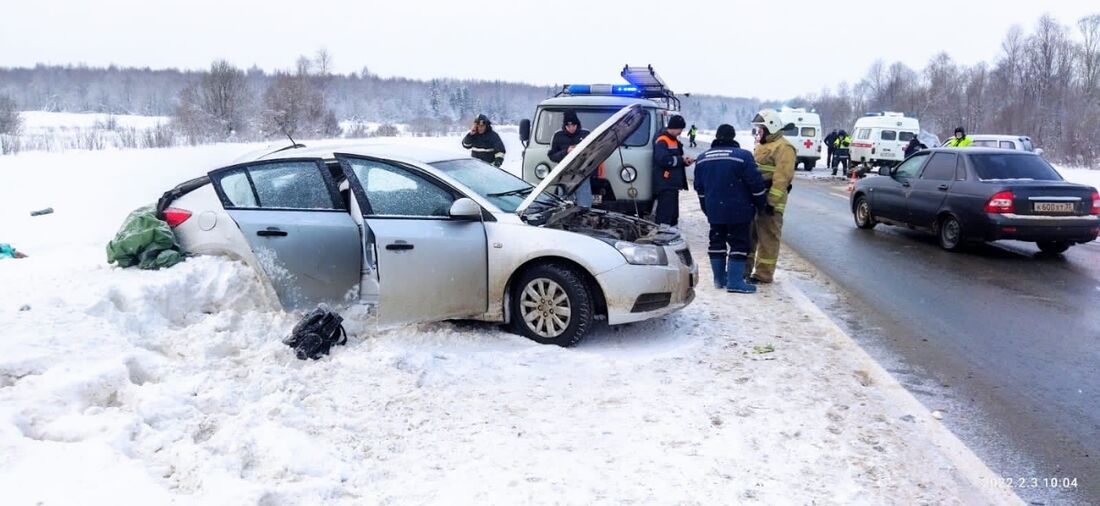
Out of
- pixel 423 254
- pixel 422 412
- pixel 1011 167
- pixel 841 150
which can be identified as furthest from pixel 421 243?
pixel 841 150

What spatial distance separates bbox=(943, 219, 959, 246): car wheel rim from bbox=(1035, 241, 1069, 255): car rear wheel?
1.02 m

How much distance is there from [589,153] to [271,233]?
280 centimetres

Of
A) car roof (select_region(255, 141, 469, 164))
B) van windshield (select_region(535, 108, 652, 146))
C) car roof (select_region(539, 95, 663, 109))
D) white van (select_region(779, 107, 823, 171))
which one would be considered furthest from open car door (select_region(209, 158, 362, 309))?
white van (select_region(779, 107, 823, 171))

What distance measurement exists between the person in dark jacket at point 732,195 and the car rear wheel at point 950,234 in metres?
4.18

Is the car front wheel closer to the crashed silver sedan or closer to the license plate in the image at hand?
the license plate

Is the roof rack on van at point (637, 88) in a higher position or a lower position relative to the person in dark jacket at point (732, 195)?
higher

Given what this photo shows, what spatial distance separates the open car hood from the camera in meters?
6.04

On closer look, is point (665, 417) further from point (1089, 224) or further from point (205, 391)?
point (1089, 224)

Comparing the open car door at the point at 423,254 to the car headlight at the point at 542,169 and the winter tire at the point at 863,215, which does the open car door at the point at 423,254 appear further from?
the winter tire at the point at 863,215

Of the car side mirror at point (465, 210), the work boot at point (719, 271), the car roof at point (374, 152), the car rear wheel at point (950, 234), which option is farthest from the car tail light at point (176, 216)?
the car rear wheel at point (950, 234)

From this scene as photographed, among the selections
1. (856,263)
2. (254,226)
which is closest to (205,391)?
(254,226)

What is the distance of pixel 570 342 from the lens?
5.59m

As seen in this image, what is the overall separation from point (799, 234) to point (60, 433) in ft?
36.0

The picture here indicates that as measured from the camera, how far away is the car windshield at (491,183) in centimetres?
600
